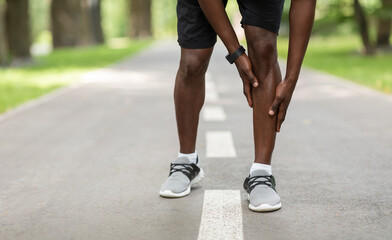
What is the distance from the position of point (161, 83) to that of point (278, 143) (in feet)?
19.7

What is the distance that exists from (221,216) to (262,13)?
41.0 inches

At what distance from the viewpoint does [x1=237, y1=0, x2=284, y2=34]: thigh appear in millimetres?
2992

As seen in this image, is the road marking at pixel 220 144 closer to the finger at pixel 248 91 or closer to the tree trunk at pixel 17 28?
the finger at pixel 248 91

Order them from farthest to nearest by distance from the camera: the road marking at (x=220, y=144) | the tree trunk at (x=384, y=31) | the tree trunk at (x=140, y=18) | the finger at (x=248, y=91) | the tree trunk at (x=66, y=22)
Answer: the tree trunk at (x=140, y=18), the tree trunk at (x=66, y=22), the tree trunk at (x=384, y=31), the road marking at (x=220, y=144), the finger at (x=248, y=91)

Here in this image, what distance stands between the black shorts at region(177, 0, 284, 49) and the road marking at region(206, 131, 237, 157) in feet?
4.80

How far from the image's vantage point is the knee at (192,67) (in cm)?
323

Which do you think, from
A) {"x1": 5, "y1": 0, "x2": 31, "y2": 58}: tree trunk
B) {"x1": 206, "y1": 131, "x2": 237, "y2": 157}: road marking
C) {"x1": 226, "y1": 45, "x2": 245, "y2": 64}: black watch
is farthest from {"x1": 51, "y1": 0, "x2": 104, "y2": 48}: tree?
{"x1": 226, "y1": 45, "x2": 245, "y2": 64}: black watch

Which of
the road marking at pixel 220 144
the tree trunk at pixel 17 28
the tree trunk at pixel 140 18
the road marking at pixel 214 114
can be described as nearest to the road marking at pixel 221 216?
the road marking at pixel 220 144

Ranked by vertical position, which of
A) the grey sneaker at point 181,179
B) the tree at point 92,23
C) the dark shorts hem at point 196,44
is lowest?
the tree at point 92,23

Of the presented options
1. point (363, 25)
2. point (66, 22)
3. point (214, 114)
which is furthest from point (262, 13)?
point (66, 22)

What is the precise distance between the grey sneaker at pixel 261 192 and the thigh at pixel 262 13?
0.77 meters

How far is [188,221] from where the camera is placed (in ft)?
9.32

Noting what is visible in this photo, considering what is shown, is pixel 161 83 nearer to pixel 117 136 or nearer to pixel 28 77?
pixel 28 77

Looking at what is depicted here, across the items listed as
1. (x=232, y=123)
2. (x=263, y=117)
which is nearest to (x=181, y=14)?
(x=263, y=117)
